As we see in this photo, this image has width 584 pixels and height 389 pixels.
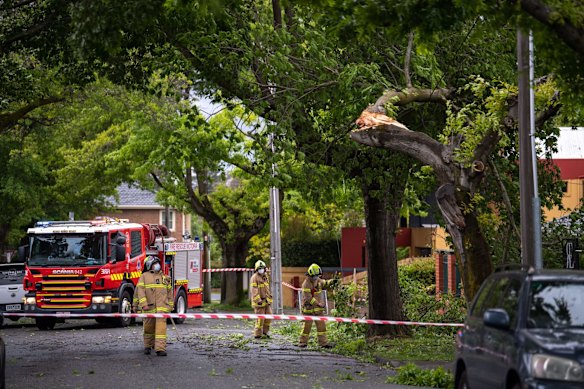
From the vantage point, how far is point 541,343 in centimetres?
927

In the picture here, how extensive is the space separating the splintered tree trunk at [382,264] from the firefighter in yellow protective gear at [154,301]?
5.05 m

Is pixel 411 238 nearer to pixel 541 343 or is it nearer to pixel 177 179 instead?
pixel 177 179

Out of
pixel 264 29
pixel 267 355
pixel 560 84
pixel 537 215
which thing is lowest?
pixel 267 355

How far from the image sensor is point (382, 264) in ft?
76.4

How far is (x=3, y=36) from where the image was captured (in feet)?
69.3

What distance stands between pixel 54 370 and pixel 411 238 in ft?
101

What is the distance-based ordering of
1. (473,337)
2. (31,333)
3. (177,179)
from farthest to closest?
(177,179) → (31,333) → (473,337)

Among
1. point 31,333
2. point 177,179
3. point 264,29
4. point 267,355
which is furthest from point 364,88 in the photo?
point 177,179

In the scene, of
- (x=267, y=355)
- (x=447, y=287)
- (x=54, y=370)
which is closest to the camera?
(x=54, y=370)

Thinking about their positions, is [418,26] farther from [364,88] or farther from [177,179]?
[177,179]

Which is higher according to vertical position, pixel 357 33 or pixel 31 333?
pixel 357 33

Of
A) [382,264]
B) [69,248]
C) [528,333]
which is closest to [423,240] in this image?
[69,248]

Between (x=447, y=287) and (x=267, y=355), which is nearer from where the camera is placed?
(x=267, y=355)

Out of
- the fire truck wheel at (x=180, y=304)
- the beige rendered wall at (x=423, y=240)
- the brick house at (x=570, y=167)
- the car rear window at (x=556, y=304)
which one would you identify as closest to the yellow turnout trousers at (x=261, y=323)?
the fire truck wheel at (x=180, y=304)
